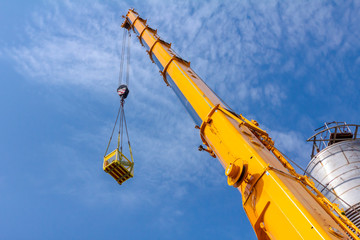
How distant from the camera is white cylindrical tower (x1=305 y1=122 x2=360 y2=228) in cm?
1129

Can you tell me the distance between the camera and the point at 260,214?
5.00 m

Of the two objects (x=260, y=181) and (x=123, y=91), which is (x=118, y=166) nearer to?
(x=123, y=91)

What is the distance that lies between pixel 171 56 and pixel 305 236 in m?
7.74

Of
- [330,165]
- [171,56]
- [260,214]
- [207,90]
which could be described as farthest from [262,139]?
[330,165]

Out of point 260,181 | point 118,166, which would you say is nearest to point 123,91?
point 118,166

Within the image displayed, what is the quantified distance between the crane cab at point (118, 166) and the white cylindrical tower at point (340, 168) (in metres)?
6.35

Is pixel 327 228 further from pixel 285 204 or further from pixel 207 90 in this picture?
pixel 207 90

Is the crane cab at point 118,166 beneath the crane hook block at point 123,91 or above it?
beneath

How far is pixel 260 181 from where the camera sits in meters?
5.19

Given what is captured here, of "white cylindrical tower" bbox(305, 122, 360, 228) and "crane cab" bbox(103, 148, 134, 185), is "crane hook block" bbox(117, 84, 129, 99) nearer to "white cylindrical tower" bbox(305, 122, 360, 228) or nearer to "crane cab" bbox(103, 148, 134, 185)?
"crane cab" bbox(103, 148, 134, 185)

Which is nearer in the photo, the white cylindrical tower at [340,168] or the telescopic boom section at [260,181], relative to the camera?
the telescopic boom section at [260,181]

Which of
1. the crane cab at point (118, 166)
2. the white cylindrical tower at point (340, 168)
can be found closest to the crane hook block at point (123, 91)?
the crane cab at point (118, 166)

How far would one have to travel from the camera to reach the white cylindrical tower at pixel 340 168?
11.3 m

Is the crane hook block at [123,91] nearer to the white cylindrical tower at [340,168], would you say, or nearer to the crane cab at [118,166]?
the crane cab at [118,166]
